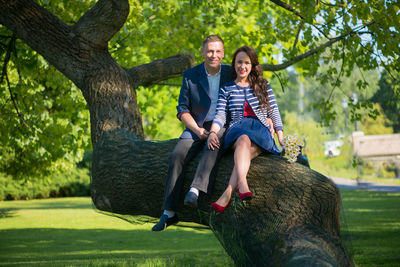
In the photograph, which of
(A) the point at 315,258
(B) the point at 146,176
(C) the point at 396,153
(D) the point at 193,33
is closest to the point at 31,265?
(B) the point at 146,176

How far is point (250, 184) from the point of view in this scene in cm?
411

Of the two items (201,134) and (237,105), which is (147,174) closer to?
(201,134)

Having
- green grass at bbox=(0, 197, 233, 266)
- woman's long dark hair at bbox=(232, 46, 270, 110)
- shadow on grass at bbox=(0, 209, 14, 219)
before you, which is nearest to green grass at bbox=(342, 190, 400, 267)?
woman's long dark hair at bbox=(232, 46, 270, 110)

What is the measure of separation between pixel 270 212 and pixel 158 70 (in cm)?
392

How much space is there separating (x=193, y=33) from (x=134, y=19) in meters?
1.57

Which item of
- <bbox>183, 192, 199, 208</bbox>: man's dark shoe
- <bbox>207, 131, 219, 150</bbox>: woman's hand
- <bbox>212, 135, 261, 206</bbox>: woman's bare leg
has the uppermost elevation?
<bbox>207, 131, 219, 150</bbox>: woman's hand

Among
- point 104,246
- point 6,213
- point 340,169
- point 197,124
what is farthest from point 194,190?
point 340,169

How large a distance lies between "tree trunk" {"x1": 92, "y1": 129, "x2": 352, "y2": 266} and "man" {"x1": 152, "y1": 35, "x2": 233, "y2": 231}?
17 cm

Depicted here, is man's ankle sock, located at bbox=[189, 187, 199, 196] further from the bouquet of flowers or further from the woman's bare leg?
the bouquet of flowers

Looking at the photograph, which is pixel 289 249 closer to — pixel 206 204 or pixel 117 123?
pixel 206 204

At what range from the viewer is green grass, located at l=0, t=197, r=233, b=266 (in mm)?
9086

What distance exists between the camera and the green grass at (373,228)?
311 inches

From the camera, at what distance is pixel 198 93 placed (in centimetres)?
471

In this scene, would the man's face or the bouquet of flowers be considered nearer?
the bouquet of flowers
